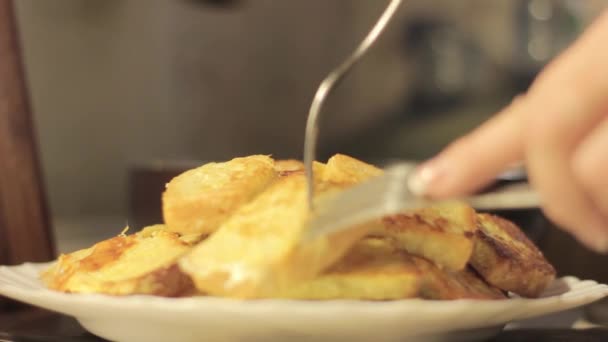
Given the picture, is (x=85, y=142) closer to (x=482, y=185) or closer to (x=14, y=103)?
(x=14, y=103)

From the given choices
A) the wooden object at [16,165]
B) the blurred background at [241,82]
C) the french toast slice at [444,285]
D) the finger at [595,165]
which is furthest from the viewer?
the blurred background at [241,82]

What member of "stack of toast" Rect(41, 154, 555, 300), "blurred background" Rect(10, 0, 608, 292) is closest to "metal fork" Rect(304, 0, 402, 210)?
"stack of toast" Rect(41, 154, 555, 300)

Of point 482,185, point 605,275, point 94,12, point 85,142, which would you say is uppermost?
point 482,185

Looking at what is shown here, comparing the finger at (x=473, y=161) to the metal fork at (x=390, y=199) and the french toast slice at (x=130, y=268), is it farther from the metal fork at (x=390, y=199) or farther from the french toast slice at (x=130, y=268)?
the french toast slice at (x=130, y=268)

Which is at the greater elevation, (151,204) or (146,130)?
(151,204)

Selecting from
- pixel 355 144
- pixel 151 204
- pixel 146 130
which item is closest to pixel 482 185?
pixel 151 204

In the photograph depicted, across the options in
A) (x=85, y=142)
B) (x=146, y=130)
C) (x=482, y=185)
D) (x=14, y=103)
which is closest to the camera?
(x=482, y=185)

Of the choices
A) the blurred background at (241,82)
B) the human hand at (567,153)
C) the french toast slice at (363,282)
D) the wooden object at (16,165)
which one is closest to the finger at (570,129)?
the human hand at (567,153)

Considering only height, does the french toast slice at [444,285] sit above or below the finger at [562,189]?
below
